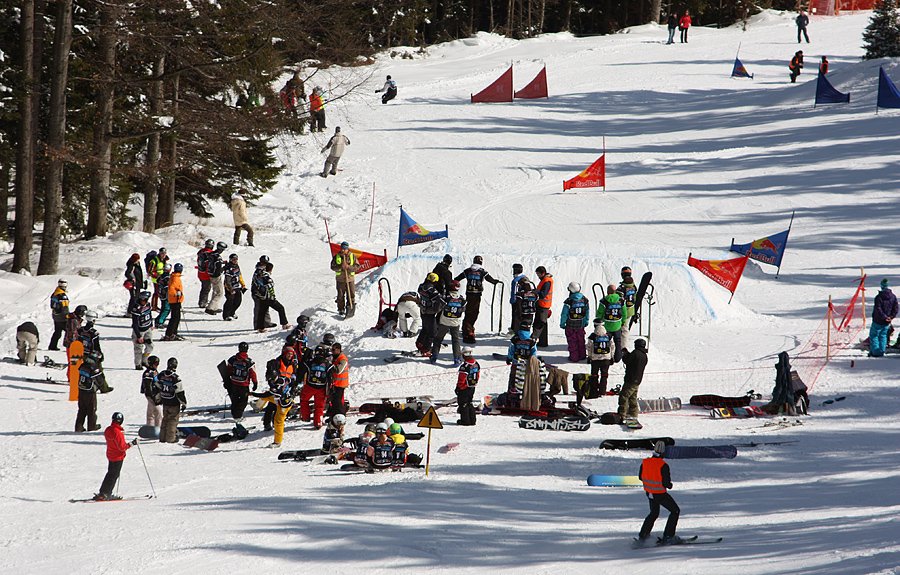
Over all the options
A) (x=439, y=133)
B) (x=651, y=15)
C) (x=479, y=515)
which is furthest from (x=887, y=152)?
(x=651, y=15)

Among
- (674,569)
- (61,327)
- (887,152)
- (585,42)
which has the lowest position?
(674,569)

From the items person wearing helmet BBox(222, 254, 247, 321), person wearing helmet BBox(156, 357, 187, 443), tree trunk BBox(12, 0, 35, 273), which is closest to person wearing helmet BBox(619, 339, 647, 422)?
person wearing helmet BBox(156, 357, 187, 443)

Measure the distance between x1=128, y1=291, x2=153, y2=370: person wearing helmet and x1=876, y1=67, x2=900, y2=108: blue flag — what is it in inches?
941

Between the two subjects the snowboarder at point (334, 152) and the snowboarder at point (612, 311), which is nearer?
the snowboarder at point (612, 311)

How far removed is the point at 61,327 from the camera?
65.0 feet

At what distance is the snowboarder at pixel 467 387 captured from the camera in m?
15.0

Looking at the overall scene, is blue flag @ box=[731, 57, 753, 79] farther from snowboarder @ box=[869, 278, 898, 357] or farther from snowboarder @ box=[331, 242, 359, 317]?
snowboarder @ box=[331, 242, 359, 317]

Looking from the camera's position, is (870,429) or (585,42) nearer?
(870,429)

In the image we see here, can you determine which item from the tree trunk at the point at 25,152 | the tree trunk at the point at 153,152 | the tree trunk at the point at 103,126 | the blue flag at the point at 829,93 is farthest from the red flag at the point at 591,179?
the tree trunk at the point at 25,152

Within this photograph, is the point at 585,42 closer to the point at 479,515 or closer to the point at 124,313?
the point at 124,313

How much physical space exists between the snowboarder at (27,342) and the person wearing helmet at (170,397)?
5.05m

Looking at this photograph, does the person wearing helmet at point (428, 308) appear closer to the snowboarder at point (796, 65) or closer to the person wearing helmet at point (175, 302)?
the person wearing helmet at point (175, 302)

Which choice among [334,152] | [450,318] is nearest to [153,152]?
[334,152]

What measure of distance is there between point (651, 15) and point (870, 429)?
154 feet
